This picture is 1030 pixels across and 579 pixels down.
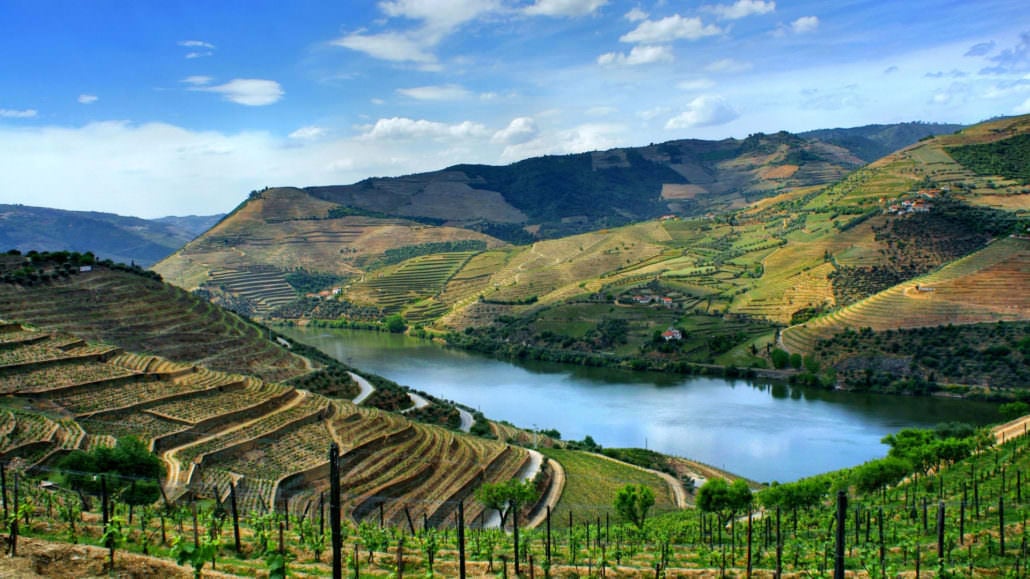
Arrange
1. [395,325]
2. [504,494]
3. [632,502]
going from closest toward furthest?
1. [504,494]
2. [632,502]
3. [395,325]

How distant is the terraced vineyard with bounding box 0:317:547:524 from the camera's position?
21.7 m

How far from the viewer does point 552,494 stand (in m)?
27.3

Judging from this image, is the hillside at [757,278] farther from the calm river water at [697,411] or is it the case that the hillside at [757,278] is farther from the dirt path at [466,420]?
the dirt path at [466,420]

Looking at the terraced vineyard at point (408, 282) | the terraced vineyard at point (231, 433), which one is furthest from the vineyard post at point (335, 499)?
the terraced vineyard at point (408, 282)

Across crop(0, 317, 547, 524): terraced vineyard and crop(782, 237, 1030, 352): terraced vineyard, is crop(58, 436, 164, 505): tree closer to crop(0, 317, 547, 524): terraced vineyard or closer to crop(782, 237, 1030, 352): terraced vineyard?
crop(0, 317, 547, 524): terraced vineyard

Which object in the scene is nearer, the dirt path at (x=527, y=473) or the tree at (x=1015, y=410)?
the dirt path at (x=527, y=473)

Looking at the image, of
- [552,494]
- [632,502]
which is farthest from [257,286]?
[632,502]

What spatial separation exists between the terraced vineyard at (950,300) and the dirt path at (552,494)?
113ft

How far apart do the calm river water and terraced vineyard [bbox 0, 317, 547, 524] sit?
45.2 ft

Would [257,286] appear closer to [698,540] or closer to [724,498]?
[724,498]

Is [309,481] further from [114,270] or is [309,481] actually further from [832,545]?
[114,270]

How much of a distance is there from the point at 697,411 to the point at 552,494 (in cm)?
2207

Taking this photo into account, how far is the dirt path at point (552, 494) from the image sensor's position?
2467 centimetres

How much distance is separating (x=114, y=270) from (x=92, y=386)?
977 inches
